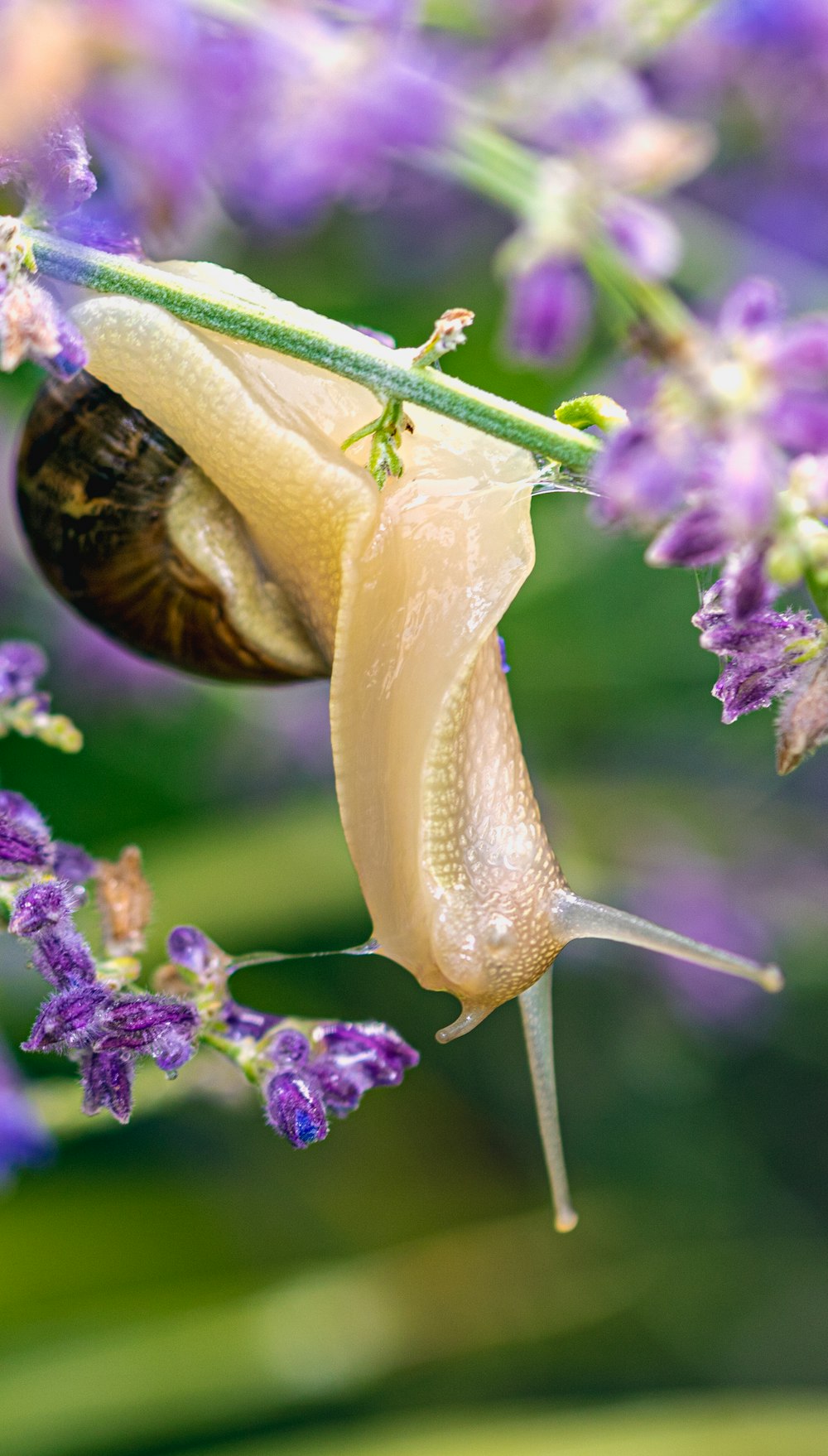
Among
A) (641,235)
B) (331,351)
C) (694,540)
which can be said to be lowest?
(694,540)

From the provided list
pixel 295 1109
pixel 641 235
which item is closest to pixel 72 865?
pixel 295 1109

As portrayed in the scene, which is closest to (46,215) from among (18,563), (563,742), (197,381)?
(197,381)

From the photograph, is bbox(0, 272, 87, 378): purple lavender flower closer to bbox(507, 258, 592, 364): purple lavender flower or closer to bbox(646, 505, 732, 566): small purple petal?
bbox(646, 505, 732, 566): small purple petal

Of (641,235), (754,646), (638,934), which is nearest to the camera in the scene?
(754,646)

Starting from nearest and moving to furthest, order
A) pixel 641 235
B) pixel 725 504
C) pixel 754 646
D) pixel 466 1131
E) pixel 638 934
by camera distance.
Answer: pixel 725 504
pixel 754 646
pixel 638 934
pixel 641 235
pixel 466 1131

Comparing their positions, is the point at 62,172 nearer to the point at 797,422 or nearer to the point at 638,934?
the point at 797,422

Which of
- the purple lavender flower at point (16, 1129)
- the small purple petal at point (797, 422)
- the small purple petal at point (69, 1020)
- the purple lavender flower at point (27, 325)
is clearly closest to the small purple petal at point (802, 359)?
the small purple petal at point (797, 422)
